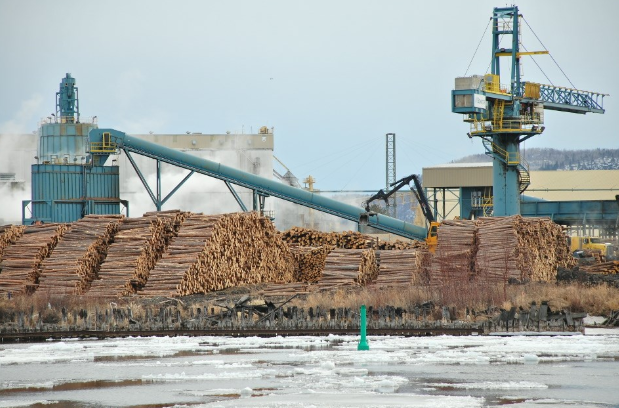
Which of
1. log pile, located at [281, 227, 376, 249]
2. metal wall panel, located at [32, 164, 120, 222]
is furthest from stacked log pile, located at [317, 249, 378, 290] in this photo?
Answer: metal wall panel, located at [32, 164, 120, 222]

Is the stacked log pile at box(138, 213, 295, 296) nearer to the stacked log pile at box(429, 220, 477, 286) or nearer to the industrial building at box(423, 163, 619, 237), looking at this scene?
the stacked log pile at box(429, 220, 477, 286)

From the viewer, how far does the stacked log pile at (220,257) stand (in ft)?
92.2

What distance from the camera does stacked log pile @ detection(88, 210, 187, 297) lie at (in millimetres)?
28203

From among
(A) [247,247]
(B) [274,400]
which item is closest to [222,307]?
(A) [247,247]

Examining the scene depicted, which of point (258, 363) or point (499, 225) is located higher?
point (499, 225)

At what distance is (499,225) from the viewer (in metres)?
30.8

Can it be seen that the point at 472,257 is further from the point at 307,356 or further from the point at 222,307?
the point at 307,356

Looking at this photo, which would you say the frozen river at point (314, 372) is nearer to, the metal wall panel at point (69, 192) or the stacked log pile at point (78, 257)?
the stacked log pile at point (78, 257)

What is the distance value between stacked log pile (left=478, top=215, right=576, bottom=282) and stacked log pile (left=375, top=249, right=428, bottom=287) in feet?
5.35

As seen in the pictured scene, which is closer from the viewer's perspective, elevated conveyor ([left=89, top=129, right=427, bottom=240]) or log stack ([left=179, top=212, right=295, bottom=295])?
log stack ([left=179, top=212, right=295, bottom=295])

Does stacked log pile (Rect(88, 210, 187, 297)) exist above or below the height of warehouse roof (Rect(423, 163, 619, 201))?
below

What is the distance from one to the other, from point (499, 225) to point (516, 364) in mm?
15135

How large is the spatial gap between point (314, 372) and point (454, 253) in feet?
52.9

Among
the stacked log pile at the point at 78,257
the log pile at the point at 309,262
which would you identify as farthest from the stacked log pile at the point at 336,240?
the stacked log pile at the point at 78,257
